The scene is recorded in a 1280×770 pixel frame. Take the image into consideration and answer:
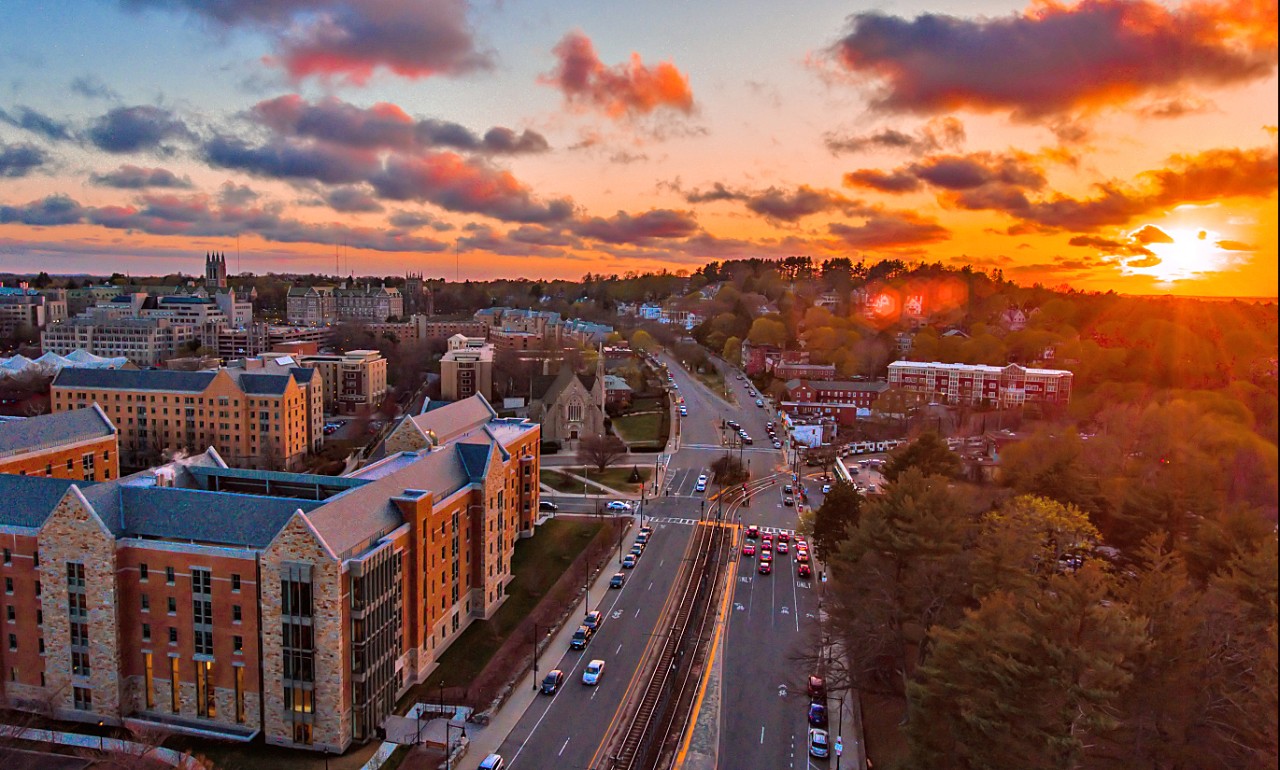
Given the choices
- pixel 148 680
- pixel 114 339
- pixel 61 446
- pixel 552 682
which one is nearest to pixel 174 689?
pixel 148 680

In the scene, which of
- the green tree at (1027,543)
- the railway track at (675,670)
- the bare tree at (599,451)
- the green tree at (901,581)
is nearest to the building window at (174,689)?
the railway track at (675,670)

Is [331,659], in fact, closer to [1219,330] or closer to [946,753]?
[946,753]

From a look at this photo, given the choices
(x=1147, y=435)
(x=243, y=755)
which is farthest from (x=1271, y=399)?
(x=1147, y=435)

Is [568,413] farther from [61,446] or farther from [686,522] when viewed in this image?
[61,446]

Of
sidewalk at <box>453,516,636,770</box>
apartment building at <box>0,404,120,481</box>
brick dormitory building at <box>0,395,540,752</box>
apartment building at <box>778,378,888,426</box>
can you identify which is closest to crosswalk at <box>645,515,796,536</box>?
sidewalk at <box>453,516,636,770</box>

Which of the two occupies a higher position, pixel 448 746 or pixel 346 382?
pixel 346 382

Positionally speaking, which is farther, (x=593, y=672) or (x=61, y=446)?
(x=61, y=446)
